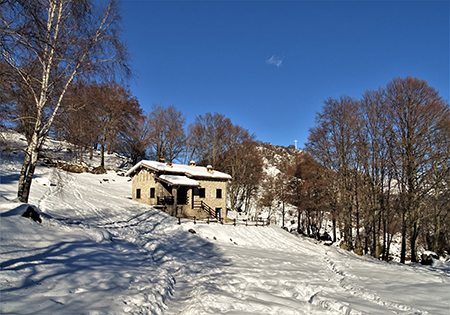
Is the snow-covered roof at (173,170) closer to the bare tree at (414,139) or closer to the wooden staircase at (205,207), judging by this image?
the wooden staircase at (205,207)

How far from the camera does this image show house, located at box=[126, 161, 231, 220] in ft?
80.3

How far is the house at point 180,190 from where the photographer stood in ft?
80.3

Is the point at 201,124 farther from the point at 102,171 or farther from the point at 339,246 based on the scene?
the point at 339,246

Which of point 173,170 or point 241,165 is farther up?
point 241,165

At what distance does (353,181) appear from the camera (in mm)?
23094

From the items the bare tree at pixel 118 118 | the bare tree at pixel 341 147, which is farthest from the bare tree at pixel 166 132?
the bare tree at pixel 341 147

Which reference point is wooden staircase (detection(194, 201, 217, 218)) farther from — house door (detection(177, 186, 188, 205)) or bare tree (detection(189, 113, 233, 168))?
bare tree (detection(189, 113, 233, 168))

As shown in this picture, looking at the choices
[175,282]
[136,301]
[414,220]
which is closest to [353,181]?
[414,220]

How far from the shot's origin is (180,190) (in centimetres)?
2639

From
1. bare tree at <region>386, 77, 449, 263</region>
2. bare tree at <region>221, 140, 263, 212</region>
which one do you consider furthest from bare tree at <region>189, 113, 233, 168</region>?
bare tree at <region>386, 77, 449, 263</region>

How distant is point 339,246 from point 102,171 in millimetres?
30162

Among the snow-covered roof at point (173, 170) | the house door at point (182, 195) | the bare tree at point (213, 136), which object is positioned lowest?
the house door at point (182, 195)

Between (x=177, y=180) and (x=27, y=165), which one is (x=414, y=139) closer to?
(x=177, y=180)

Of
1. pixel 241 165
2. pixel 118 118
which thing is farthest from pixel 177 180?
pixel 118 118
